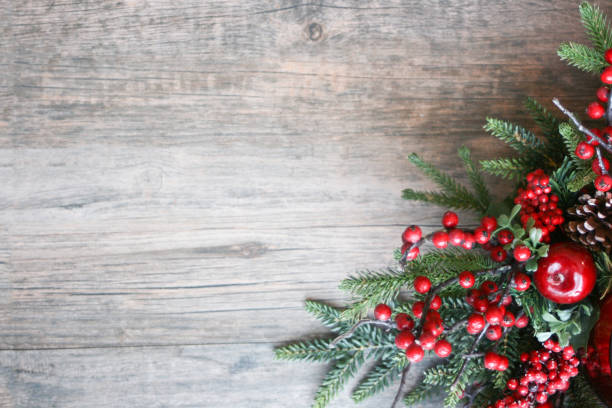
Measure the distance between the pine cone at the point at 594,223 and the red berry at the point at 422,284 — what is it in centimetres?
24

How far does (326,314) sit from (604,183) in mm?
511

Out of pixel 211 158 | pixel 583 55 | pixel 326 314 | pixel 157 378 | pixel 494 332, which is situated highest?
pixel 583 55

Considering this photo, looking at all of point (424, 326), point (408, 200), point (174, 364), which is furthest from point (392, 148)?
point (174, 364)

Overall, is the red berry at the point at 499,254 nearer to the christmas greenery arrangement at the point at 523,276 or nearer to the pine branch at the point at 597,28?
the christmas greenery arrangement at the point at 523,276

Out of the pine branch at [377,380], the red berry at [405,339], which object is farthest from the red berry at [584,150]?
the pine branch at [377,380]

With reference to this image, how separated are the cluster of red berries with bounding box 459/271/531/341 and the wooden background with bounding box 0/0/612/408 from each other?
8.1 inches

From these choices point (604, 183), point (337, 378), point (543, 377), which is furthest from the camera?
point (337, 378)

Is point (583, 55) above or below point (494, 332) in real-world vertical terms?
above

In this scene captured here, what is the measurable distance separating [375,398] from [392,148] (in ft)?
1.65

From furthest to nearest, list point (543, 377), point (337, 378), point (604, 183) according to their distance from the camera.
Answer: point (337, 378) < point (543, 377) < point (604, 183)

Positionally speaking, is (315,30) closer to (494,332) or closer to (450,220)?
(450,220)

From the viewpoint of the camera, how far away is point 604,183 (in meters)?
0.64

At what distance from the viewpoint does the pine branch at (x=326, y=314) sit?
90 centimetres

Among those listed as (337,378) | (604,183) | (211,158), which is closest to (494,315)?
(604,183)
